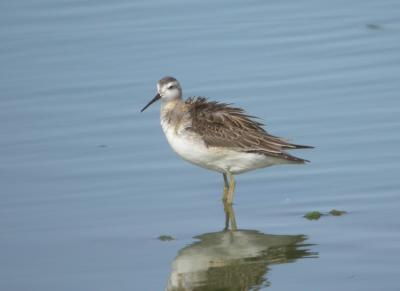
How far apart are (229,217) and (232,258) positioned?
4.31ft

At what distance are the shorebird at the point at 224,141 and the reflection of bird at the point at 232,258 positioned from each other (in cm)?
134

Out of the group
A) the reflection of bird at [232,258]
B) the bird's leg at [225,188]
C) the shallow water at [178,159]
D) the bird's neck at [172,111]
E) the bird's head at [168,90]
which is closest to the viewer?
the reflection of bird at [232,258]

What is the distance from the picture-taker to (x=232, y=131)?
13.1m

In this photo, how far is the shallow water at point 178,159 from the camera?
34.6 feet

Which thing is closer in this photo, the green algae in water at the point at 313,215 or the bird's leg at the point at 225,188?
the green algae in water at the point at 313,215

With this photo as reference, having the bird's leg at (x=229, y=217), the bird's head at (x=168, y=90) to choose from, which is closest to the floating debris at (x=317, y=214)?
the bird's leg at (x=229, y=217)

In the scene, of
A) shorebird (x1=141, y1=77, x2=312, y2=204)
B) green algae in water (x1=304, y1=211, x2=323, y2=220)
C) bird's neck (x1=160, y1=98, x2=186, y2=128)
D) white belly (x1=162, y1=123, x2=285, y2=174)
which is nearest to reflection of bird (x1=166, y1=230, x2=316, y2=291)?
green algae in water (x1=304, y1=211, x2=323, y2=220)

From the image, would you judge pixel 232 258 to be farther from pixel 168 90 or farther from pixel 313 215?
Result: pixel 168 90

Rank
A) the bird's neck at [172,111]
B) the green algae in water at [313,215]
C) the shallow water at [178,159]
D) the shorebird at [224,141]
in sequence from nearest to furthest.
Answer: the shallow water at [178,159] → the green algae in water at [313,215] → the shorebird at [224,141] → the bird's neck at [172,111]

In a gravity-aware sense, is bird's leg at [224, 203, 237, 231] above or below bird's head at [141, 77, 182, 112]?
below

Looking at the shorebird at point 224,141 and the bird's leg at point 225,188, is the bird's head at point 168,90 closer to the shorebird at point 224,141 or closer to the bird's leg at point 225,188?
the shorebird at point 224,141

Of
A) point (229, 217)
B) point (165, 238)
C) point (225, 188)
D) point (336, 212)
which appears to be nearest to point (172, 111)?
point (225, 188)

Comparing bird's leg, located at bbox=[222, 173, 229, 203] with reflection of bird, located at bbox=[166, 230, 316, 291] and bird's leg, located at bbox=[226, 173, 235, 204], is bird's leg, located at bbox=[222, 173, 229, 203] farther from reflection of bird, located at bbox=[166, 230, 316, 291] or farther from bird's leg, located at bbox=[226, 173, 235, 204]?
reflection of bird, located at bbox=[166, 230, 316, 291]

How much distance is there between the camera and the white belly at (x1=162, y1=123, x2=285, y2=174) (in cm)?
1288
